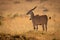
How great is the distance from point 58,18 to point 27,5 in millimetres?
485

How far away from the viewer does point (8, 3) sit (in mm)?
2555

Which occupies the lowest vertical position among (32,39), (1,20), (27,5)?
(32,39)

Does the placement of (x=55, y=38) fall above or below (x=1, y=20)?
below

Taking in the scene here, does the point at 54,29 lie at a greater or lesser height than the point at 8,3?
lesser

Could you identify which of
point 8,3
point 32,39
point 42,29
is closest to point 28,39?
point 32,39

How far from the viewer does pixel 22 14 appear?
253 cm

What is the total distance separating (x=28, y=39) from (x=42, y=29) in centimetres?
25

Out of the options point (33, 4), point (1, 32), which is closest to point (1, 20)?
point (1, 32)

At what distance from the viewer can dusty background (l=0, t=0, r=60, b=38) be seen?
8.18ft

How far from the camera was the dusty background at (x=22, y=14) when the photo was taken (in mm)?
2492

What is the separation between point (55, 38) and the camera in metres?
2.48

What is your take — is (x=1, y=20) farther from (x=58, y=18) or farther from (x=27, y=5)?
(x=58, y=18)

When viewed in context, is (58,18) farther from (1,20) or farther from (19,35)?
(1,20)

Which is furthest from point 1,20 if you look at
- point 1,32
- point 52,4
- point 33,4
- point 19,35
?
point 52,4
